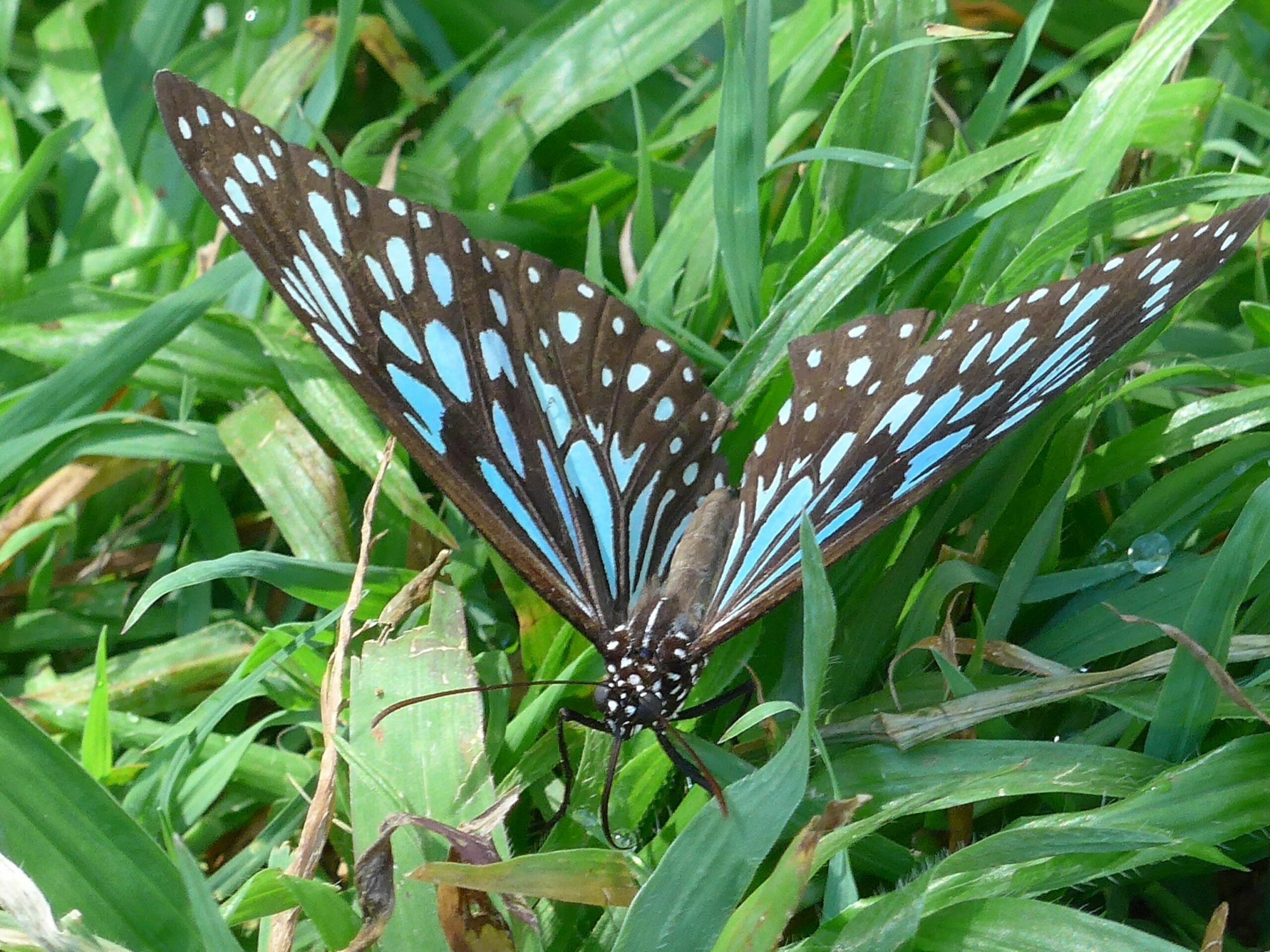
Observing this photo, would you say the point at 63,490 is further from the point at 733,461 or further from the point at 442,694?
the point at 733,461

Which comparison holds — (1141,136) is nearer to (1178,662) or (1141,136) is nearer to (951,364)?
(951,364)

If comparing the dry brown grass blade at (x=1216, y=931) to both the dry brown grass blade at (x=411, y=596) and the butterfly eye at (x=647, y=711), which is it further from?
the dry brown grass blade at (x=411, y=596)

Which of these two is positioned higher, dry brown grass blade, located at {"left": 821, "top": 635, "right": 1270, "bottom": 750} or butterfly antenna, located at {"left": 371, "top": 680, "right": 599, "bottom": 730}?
butterfly antenna, located at {"left": 371, "top": 680, "right": 599, "bottom": 730}

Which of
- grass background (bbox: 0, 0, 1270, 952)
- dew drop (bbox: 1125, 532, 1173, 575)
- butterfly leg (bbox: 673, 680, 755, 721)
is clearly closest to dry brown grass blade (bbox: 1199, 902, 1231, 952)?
grass background (bbox: 0, 0, 1270, 952)

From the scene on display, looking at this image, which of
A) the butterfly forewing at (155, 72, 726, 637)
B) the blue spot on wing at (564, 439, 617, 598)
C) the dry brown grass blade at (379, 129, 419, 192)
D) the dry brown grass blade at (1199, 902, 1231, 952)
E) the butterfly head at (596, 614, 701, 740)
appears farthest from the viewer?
the dry brown grass blade at (379, 129, 419, 192)

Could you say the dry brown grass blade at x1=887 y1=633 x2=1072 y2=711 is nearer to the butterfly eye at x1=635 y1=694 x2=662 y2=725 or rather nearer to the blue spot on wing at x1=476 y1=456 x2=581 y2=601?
the butterfly eye at x1=635 y1=694 x2=662 y2=725

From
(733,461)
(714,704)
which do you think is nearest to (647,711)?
(714,704)

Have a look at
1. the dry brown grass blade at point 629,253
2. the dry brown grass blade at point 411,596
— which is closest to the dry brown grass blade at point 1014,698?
the dry brown grass blade at point 411,596

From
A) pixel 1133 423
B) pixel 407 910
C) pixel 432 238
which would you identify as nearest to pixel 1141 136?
pixel 1133 423
